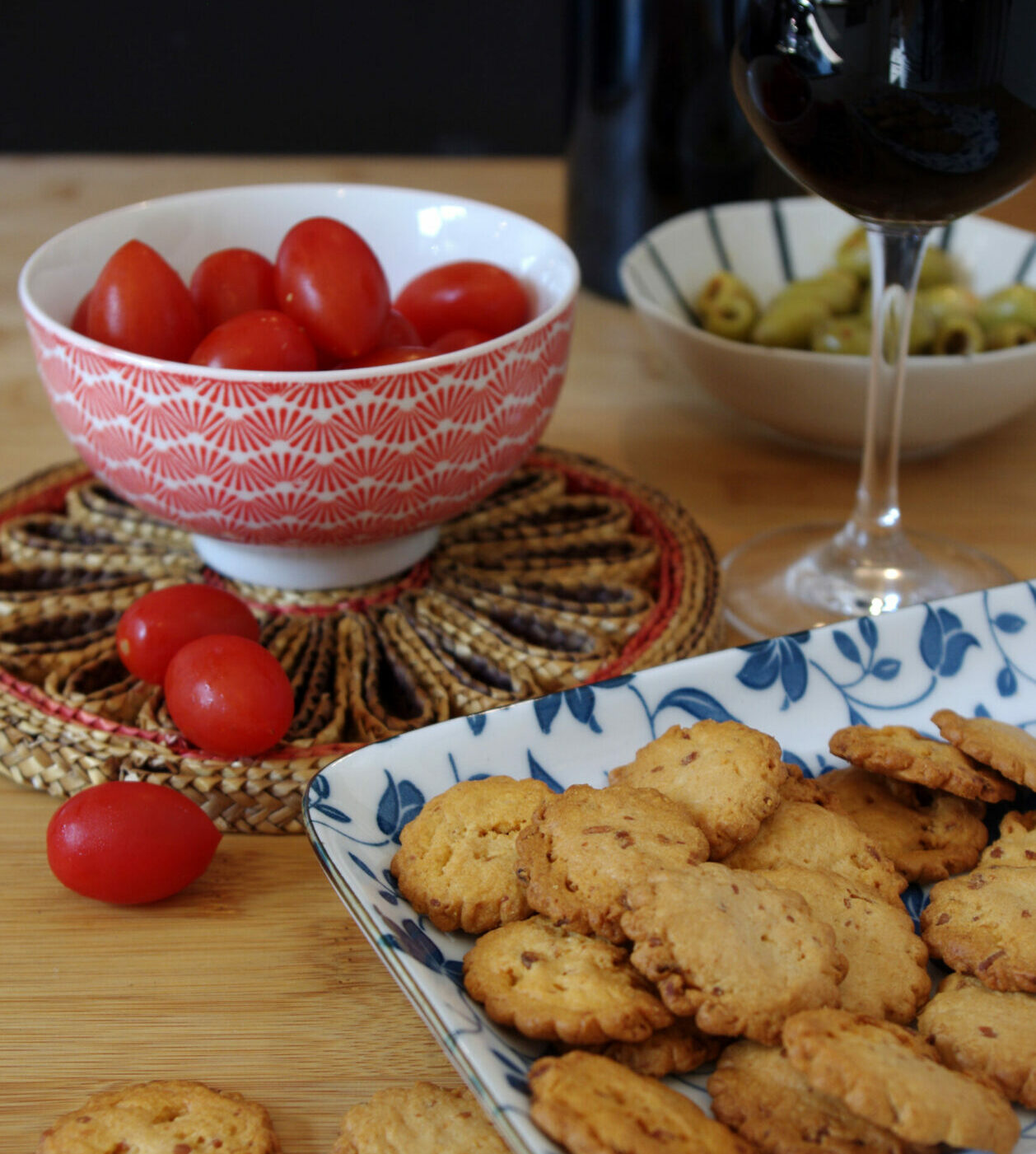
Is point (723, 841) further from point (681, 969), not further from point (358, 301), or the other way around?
point (358, 301)

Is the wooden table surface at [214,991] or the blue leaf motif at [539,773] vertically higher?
the blue leaf motif at [539,773]

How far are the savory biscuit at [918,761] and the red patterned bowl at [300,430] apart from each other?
0.33 meters

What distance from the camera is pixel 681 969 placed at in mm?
519

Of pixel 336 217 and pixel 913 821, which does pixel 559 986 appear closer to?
pixel 913 821

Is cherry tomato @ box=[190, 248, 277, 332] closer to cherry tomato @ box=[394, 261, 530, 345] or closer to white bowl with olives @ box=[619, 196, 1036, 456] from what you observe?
cherry tomato @ box=[394, 261, 530, 345]

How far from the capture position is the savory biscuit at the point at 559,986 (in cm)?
51

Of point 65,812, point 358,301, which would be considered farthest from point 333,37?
point 65,812

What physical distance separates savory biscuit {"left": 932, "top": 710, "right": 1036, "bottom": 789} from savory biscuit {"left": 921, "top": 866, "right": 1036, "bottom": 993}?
61 millimetres

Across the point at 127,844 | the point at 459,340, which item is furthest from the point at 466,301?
the point at 127,844

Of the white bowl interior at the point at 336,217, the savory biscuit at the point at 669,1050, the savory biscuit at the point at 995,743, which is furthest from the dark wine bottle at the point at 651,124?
the savory biscuit at the point at 669,1050

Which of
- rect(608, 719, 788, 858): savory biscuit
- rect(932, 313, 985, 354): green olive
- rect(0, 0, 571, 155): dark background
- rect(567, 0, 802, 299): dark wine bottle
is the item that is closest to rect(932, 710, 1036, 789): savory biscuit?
rect(608, 719, 788, 858): savory biscuit

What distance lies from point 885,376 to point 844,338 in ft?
0.85

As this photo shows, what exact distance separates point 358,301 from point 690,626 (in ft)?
1.09

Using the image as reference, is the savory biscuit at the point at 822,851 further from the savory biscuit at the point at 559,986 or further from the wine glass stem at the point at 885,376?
the wine glass stem at the point at 885,376
